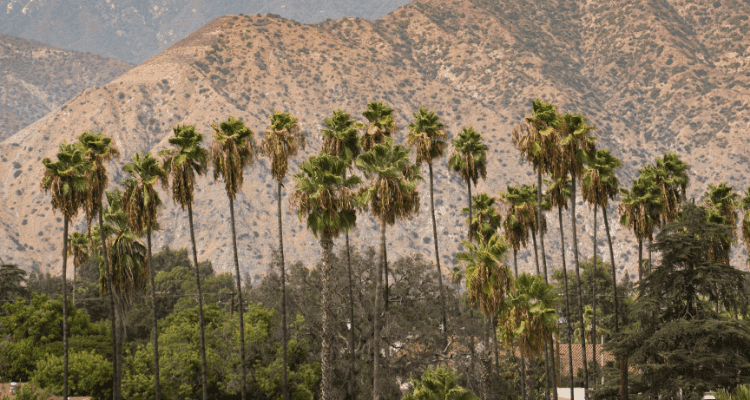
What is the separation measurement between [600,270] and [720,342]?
5620 cm

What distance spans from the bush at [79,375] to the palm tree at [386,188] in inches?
791

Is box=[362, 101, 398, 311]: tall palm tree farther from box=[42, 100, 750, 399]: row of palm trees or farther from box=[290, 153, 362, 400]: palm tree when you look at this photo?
box=[290, 153, 362, 400]: palm tree

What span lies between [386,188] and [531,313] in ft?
29.0

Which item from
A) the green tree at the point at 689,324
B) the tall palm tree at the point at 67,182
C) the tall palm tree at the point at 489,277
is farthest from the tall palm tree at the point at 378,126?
the tall palm tree at the point at 67,182

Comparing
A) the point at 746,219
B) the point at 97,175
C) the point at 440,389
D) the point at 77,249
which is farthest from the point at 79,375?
the point at 746,219

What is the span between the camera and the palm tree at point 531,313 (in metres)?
31.8

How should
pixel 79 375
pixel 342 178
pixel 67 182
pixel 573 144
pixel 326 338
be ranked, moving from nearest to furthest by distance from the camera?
pixel 342 178
pixel 67 182
pixel 326 338
pixel 573 144
pixel 79 375

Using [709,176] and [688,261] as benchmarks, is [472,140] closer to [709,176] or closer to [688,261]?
[688,261]

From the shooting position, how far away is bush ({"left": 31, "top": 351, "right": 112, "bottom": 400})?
41000 mm

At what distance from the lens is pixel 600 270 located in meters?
85.1

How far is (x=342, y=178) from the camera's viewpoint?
34.2m

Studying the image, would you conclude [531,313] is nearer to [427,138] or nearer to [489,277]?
[489,277]

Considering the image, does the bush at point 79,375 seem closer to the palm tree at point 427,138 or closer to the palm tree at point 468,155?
the palm tree at point 427,138

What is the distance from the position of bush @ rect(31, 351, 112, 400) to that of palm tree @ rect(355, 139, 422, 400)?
20100 mm
